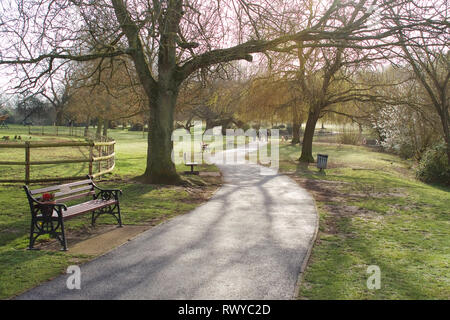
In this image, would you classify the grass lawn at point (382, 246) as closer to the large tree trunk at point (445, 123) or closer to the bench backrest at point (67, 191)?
the bench backrest at point (67, 191)

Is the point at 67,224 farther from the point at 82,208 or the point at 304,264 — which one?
the point at 304,264

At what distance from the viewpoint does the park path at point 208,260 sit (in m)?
4.93

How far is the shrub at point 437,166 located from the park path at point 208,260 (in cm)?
1353

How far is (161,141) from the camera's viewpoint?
14.6 m

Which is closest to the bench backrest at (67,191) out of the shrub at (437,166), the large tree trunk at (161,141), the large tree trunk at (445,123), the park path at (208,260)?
the park path at (208,260)

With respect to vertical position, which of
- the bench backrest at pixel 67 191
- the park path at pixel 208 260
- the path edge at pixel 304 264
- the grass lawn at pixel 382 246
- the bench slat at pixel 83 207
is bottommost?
the grass lawn at pixel 382 246

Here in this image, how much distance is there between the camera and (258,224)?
8.90 meters

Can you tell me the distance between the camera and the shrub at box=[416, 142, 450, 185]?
20703mm

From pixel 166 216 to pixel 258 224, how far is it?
91.8 inches

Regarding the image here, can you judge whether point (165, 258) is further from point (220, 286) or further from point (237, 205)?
point (237, 205)

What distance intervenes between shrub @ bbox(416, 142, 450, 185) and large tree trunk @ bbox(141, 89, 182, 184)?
14.4 metres
